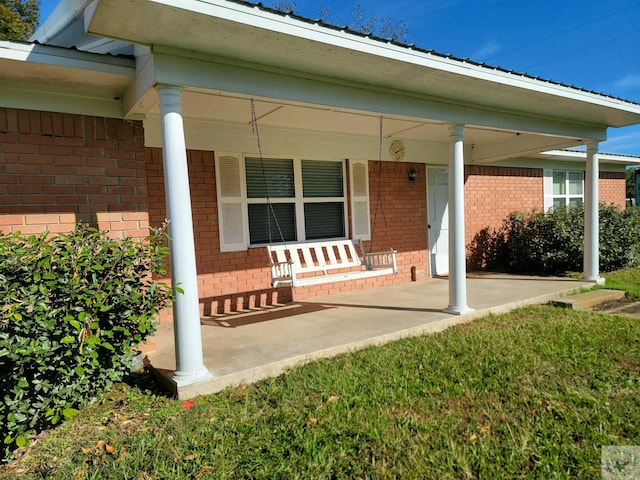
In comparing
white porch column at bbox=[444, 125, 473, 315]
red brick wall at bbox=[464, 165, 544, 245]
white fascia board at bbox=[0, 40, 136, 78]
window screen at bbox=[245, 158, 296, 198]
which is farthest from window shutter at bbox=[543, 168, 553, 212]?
white fascia board at bbox=[0, 40, 136, 78]

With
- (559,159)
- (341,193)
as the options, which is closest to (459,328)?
(341,193)

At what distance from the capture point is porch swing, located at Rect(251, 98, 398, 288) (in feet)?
17.9

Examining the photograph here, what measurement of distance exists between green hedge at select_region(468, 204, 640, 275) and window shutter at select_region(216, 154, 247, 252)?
5.57 m

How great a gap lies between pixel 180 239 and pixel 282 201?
3.15m

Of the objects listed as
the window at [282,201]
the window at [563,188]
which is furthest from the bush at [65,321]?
the window at [563,188]

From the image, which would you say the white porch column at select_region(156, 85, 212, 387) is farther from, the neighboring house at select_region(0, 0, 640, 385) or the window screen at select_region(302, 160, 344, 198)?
the window screen at select_region(302, 160, 344, 198)

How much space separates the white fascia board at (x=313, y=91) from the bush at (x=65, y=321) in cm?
141

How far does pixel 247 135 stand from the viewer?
237 inches

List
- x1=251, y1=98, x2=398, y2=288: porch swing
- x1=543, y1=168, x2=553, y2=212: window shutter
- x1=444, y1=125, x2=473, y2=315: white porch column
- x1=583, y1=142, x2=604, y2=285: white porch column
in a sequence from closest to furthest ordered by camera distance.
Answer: x1=444, y1=125, x2=473, y2=315: white porch column
x1=251, y1=98, x2=398, y2=288: porch swing
x1=583, y1=142, x2=604, y2=285: white porch column
x1=543, y1=168, x2=553, y2=212: window shutter

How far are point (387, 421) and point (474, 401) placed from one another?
754 mm

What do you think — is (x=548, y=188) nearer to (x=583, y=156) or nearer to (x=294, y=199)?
(x=583, y=156)

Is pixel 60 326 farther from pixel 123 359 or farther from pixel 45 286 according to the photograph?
pixel 123 359

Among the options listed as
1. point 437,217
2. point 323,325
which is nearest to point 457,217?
point 323,325

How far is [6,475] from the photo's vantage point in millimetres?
2562
